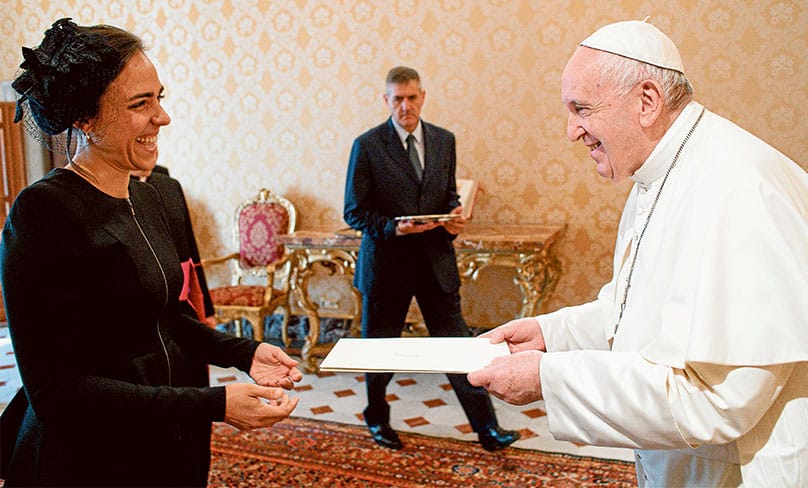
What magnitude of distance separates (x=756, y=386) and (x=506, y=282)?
4.52 metres

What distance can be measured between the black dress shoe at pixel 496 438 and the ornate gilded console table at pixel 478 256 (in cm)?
124

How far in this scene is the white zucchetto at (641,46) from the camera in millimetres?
1869

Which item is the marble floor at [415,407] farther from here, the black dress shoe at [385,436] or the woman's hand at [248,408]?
the woman's hand at [248,408]

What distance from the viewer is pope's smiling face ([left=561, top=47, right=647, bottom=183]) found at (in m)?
1.89

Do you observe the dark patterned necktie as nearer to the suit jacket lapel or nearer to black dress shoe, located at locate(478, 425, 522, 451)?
the suit jacket lapel

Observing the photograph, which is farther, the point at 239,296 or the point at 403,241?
the point at 239,296

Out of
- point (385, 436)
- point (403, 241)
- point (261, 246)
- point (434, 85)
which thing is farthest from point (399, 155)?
point (261, 246)

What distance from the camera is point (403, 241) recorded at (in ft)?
13.7

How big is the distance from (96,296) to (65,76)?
539mm

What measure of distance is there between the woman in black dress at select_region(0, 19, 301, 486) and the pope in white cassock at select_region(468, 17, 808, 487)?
87 cm

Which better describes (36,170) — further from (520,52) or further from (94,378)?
(94,378)

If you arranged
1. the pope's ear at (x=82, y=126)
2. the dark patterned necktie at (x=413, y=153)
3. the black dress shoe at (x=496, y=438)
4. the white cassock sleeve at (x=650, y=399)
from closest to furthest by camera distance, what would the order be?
the white cassock sleeve at (x=650, y=399) → the pope's ear at (x=82, y=126) → the black dress shoe at (x=496, y=438) → the dark patterned necktie at (x=413, y=153)

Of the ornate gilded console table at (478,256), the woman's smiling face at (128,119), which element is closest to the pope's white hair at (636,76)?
the woman's smiling face at (128,119)

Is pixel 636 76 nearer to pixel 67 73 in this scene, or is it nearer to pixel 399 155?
pixel 67 73
